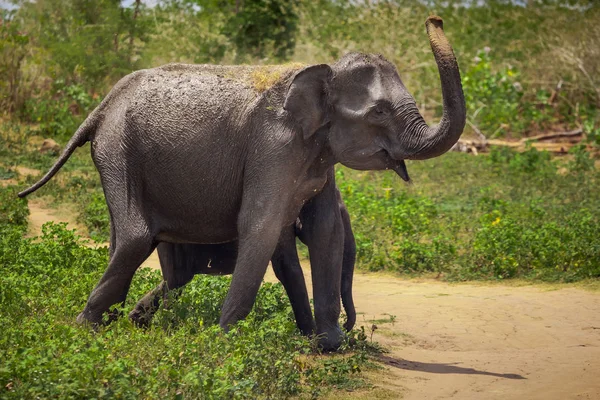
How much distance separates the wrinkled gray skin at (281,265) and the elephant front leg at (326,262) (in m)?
0.04

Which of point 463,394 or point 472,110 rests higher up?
point 472,110

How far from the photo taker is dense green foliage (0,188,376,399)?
521 centimetres

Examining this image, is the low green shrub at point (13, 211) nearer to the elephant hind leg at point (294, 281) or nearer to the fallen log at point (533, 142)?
the elephant hind leg at point (294, 281)

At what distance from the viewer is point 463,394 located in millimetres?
6320

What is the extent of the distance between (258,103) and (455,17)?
18.5m

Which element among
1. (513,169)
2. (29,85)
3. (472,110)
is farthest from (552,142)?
(29,85)

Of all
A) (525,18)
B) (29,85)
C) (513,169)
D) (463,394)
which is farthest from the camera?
(525,18)

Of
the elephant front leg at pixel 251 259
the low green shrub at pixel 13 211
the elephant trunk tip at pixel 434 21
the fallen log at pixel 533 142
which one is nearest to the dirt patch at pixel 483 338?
the elephant front leg at pixel 251 259

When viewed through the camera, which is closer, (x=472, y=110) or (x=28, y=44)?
(x=28, y=44)

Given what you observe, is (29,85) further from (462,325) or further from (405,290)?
(462,325)

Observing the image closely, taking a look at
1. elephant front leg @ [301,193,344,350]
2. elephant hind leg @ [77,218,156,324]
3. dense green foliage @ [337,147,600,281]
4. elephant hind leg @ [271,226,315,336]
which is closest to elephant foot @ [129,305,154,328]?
elephant hind leg @ [77,218,156,324]

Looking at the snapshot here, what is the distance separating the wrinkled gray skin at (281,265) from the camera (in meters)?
7.47

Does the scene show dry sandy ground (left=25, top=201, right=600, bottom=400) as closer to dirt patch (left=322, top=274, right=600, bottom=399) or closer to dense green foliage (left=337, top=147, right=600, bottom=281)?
dirt patch (left=322, top=274, right=600, bottom=399)

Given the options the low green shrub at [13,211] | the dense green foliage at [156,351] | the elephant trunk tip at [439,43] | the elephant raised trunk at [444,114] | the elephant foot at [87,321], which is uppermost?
the elephant trunk tip at [439,43]
